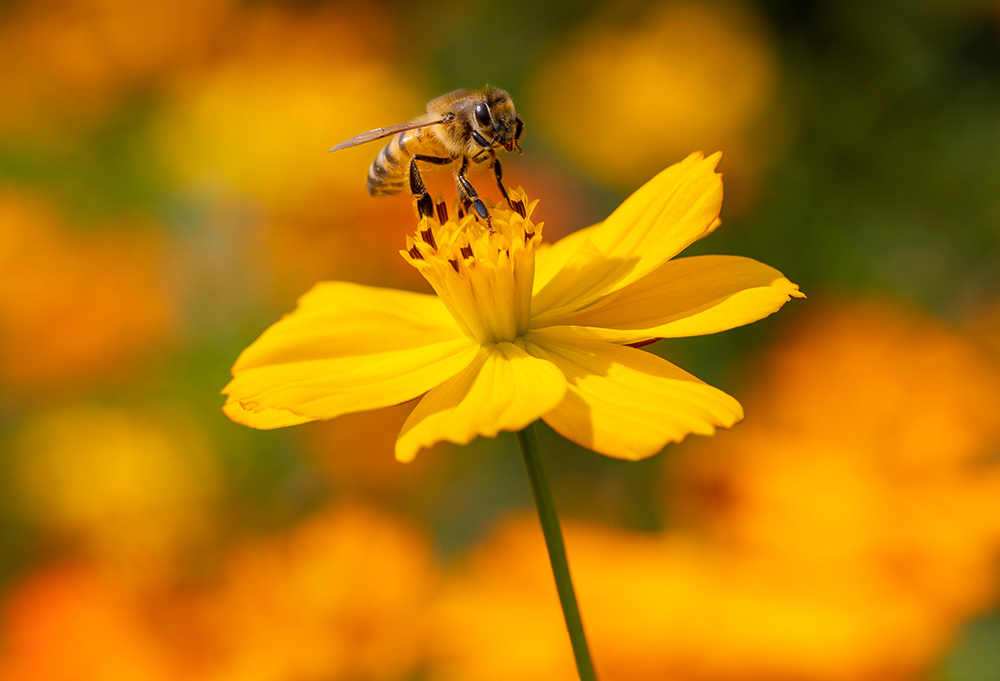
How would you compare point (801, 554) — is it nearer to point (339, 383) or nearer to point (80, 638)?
point (339, 383)

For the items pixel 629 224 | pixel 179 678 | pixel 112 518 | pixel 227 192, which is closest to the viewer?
pixel 629 224

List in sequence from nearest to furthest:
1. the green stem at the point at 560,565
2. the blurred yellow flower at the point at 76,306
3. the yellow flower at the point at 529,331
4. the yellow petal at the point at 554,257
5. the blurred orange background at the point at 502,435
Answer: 1. the green stem at the point at 560,565
2. the yellow flower at the point at 529,331
3. the yellow petal at the point at 554,257
4. the blurred orange background at the point at 502,435
5. the blurred yellow flower at the point at 76,306

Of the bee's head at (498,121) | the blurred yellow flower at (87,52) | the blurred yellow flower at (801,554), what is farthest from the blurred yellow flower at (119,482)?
the blurred yellow flower at (87,52)

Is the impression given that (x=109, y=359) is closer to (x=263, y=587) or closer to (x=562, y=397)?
(x=263, y=587)

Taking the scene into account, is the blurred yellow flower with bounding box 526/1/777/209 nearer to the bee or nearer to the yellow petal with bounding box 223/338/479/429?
the bee

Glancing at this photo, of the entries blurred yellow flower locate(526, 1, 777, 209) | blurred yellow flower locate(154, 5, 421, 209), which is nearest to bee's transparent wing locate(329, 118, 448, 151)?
blurred yellow flower locate(154, 5, 421, 209)

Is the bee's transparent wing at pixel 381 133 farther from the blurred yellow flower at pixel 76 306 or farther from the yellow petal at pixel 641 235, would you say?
the blurred yellow flower at pixel 76 306

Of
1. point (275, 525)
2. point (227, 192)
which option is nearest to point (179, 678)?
point (275, 525)
